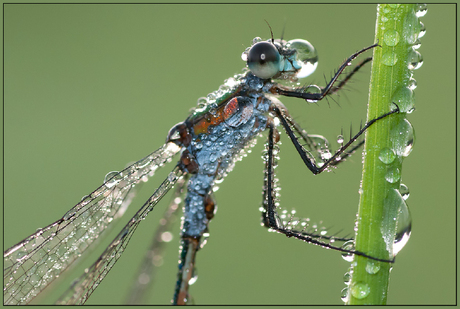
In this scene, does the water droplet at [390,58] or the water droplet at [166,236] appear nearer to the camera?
the water droplet at [390,58]

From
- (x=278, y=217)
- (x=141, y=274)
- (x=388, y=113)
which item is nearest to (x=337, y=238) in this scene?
(x=278, y=217)

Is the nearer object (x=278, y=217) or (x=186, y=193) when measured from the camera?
(x=278, y=217)

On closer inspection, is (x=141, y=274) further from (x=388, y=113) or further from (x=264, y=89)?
(x=388, y=113)

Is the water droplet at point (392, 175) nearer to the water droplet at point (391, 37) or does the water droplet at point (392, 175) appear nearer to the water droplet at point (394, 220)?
the water droplet at point (394, 220)

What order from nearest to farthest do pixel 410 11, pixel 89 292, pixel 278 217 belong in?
1. pixel 410 11
2. pixel 89 292
3. pixel 278 217

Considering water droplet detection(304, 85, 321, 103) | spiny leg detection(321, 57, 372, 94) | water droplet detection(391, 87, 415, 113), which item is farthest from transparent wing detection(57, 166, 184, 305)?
water droplet detection(391, 87, 415, 113)

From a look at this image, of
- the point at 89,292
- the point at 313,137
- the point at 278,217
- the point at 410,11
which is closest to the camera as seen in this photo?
the point at 410,11

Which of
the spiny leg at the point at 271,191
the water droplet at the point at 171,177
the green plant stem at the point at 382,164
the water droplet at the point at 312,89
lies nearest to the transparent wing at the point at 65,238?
the water droplet at the point at 171,177

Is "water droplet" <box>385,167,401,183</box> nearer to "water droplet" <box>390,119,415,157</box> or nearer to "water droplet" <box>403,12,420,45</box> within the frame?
"water droplet" <box>390,119,415,157</box>
